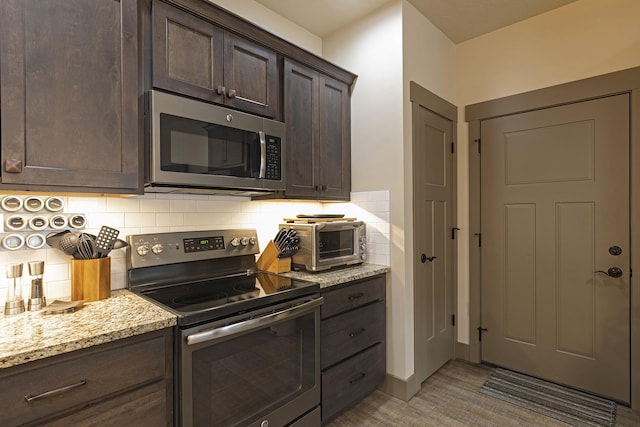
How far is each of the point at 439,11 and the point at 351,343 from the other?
244 cm

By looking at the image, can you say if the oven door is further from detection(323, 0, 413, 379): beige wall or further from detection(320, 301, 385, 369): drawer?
detection(323, 0, 413, 379): beige wall

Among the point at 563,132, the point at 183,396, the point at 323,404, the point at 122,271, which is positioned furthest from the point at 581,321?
the point at 122,271

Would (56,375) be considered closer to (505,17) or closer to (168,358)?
(168,358)

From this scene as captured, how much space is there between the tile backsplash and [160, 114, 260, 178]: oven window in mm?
399

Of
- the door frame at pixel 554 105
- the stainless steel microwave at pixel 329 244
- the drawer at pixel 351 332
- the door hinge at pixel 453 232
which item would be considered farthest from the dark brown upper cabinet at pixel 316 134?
the door frame at pixel 554 105

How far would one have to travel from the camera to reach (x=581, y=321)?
2441 millimetres

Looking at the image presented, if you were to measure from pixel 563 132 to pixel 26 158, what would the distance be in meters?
3.16

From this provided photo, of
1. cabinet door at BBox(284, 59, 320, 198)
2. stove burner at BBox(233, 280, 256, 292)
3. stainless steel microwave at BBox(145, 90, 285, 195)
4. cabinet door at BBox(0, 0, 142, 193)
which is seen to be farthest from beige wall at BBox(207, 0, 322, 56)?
stove burner at BBox(233, 280, 256, 292)

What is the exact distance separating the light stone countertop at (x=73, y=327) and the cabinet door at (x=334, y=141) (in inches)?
54.5

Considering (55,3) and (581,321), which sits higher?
(55,3)

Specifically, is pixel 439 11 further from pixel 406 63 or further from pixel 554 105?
pixel 554 105

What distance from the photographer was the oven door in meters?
1.34

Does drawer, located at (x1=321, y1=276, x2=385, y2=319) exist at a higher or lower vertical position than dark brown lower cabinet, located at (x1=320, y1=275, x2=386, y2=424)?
higher

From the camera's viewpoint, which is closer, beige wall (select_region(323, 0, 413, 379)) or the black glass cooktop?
the black glass cooktop
